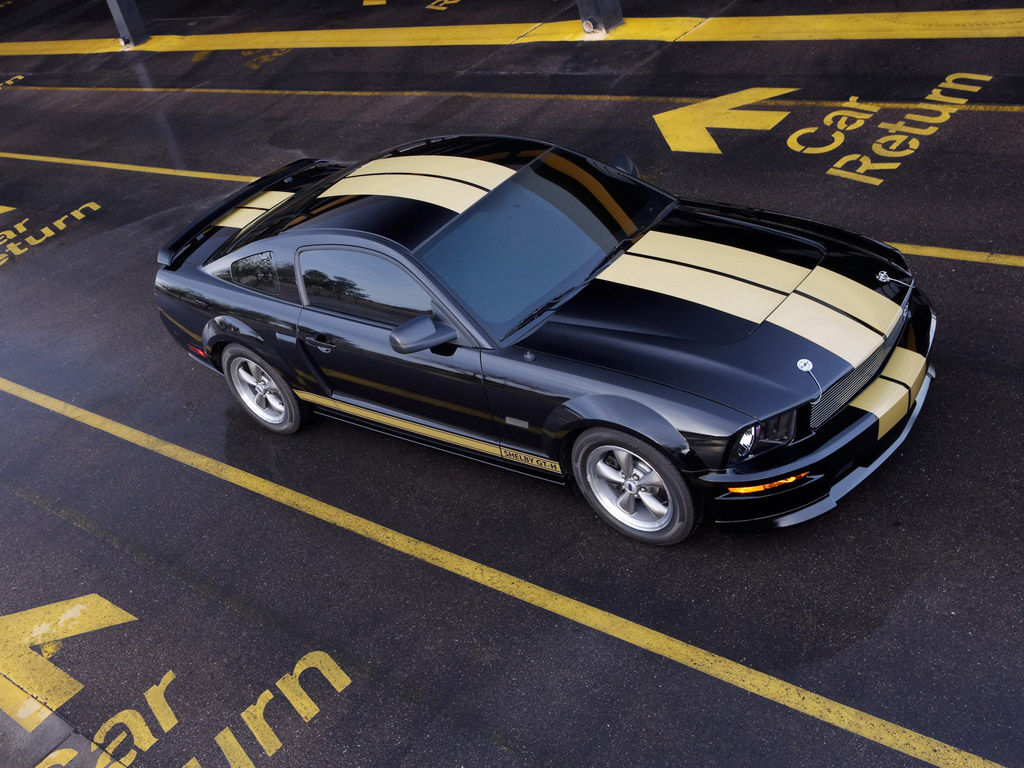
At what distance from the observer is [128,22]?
1722 cm

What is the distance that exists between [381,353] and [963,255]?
4.04m

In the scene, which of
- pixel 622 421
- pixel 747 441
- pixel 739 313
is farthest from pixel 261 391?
pixel 747 441

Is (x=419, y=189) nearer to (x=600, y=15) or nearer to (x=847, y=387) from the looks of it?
(x=847, y=387)

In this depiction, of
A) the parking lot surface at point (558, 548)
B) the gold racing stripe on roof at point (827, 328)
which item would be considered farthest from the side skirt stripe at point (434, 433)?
the gold racing stripe on roof at point (827, 328)

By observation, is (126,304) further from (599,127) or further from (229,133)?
(599,127)

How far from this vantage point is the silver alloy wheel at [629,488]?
15.4 feet

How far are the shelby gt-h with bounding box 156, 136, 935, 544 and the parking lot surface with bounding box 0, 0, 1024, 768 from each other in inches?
15.9

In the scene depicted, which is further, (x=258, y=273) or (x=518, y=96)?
(x=518, y=96)

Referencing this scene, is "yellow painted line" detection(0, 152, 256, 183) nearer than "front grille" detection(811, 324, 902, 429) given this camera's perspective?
No

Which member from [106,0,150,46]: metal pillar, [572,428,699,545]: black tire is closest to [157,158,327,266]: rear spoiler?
[572,428,699,545]: black tire

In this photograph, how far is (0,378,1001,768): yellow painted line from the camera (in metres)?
3.85

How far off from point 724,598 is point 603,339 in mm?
1384

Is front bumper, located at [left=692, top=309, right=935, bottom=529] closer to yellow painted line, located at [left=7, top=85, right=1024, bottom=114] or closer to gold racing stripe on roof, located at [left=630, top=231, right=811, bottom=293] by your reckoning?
gold racing stripe on roof, located at [left=630, top=231, right=811, bottom=293]

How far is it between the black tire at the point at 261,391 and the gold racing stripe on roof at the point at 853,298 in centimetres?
328
